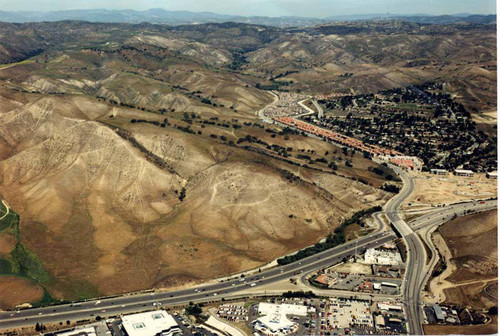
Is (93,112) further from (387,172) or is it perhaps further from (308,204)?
(387,172)

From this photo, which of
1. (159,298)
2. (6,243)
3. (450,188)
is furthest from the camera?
(450,188)

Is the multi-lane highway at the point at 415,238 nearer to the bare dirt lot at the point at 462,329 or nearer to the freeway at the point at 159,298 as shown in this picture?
the bare dirt lot at the point at 462,329

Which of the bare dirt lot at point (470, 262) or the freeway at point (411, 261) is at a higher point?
the bare dirt lot at point (470, 262)

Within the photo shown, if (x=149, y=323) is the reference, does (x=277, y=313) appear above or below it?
above

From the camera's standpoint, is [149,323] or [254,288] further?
[254,288]

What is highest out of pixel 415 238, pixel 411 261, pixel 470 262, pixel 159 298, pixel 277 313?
pixel 470 262

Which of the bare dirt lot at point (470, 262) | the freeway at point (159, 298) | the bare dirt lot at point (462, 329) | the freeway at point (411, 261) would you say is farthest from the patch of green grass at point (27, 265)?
the bare dirt lot at point (470, 262)

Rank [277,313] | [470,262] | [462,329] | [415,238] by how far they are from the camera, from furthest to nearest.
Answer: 1. [415,238]
2. [470,262]
3. [277,313]
4. [462,329]

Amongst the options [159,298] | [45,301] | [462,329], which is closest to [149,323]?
[159,298]

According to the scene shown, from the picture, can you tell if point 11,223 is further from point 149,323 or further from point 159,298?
point 149,323
